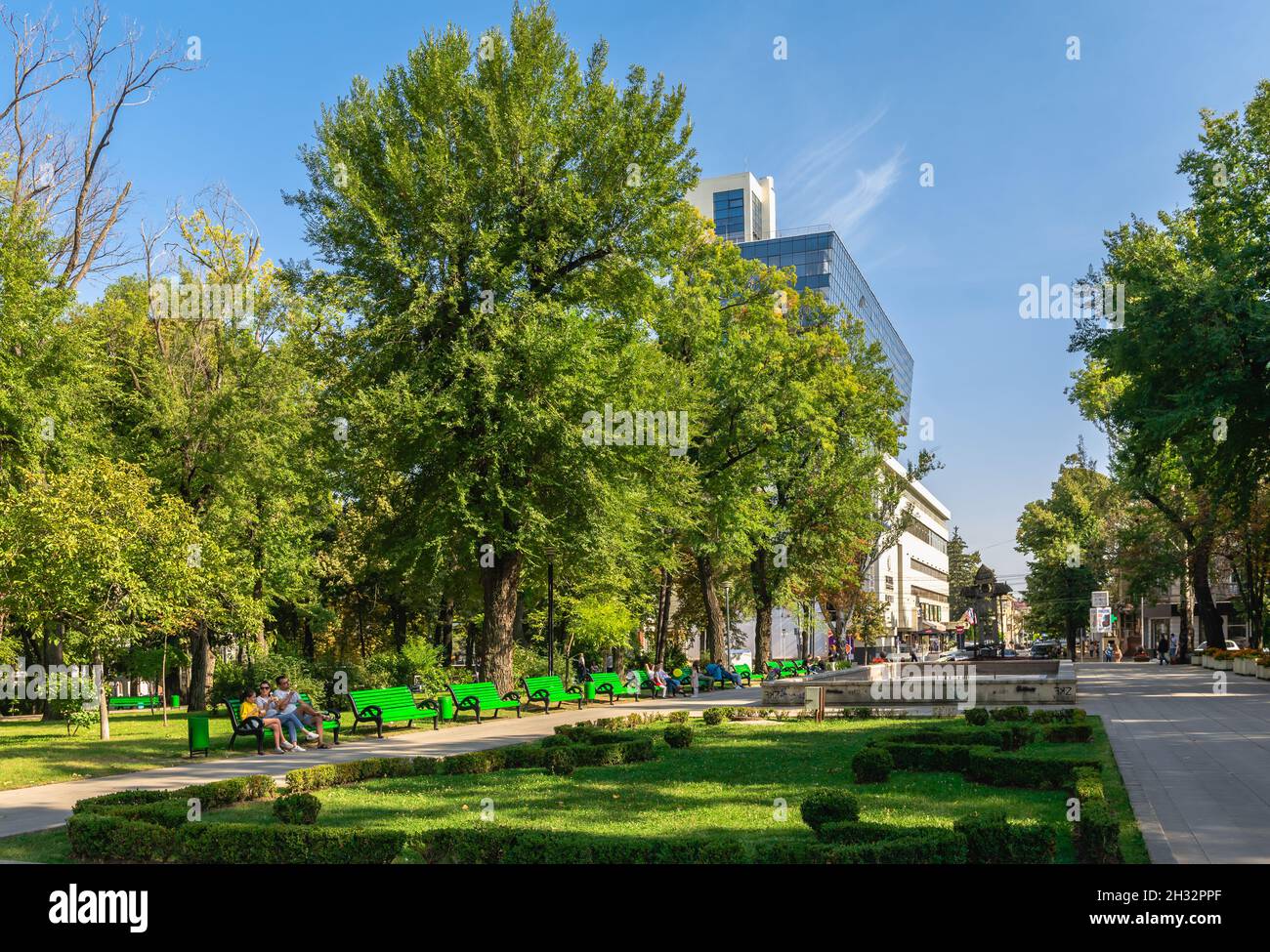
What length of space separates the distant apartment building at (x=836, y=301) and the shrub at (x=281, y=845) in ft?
219

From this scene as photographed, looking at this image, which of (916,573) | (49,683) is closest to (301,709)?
(49,683)

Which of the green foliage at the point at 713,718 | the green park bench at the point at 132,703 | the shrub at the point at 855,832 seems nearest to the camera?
the shrub at the point at 855,832

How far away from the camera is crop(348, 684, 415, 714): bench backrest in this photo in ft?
65.8

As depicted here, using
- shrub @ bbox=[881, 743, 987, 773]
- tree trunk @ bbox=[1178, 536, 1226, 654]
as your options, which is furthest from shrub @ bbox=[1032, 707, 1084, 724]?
tree trunk @ bbox=[1178, 536, 1226, 654]

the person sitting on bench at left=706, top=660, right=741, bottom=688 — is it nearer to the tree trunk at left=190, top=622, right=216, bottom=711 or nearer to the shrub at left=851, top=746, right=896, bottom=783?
the tree trunk at left=190, top=622, right=216, bottom=711

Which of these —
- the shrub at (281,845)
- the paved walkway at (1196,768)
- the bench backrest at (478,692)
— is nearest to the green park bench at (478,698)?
the bench backrest at (478,692)

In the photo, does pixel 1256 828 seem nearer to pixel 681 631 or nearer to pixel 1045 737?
pixel 1045 737

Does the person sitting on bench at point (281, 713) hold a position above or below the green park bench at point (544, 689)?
above

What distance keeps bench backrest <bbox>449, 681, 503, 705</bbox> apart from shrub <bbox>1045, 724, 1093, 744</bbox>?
11946mm

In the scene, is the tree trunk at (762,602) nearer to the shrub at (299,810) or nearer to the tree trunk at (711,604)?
the tree trunk at (711,604)

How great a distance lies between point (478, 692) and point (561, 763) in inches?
353

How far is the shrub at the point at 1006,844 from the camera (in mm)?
7688

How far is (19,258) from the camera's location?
25.2 meters
